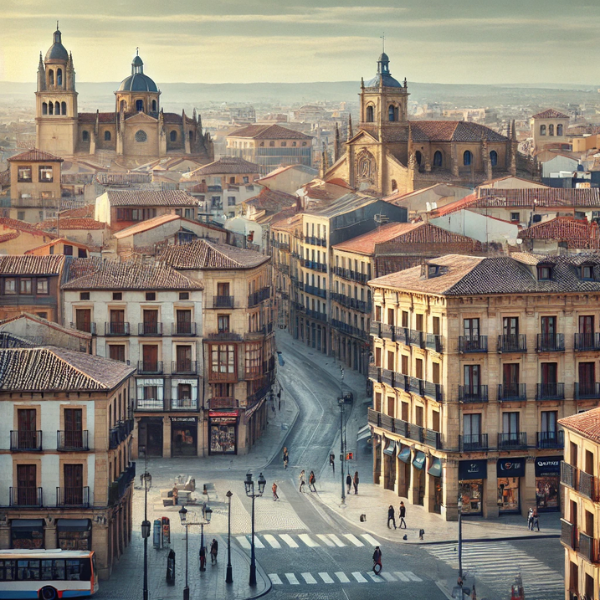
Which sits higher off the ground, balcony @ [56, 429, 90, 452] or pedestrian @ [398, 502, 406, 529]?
balcony @ [56, 429, 90, 452]

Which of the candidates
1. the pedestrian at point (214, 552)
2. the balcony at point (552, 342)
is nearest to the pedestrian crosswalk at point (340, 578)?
the pedestrian at point (214, 552)

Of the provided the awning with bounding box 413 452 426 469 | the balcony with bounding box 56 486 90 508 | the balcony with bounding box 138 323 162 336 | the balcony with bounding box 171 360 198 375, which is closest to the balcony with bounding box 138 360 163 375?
Answer: the balcony with bounding box 171 360 198 375

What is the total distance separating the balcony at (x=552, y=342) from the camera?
85.3 metres

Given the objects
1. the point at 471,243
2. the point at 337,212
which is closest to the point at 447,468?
the point at 471,243

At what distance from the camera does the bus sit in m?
68.8

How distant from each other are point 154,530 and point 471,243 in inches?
1737

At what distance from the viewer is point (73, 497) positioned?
2891 inches

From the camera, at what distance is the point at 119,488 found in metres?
75.1

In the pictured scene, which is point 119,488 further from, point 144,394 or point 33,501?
point 144,394

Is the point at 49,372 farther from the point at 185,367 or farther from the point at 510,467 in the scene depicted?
the point at 185,367

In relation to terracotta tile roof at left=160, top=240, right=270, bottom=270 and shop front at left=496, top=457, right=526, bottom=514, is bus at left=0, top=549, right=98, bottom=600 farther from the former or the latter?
terracotta tile roof at left=160, top=240, right=270, bottom=270

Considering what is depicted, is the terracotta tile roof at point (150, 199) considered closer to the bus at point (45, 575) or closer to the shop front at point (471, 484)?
the shop front at point (471, 484)

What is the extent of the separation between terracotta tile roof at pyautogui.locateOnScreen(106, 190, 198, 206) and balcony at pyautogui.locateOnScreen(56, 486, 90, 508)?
5288 cm

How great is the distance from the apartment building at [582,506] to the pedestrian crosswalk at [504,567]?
11.7ft
